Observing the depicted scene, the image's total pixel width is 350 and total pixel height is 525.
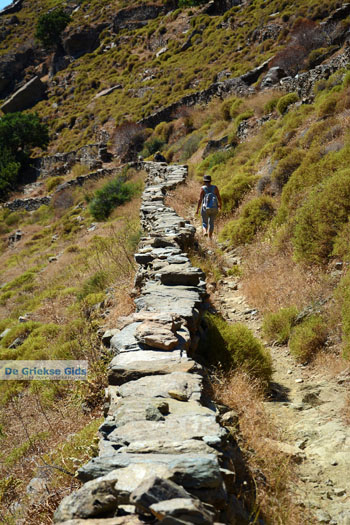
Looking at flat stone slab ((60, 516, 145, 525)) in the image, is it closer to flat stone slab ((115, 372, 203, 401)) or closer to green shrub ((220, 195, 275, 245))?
flat stone slab ((115, 372, 203, 401))

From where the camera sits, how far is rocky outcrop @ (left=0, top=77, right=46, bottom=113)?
55625mm

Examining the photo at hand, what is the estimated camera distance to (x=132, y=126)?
34188 mm

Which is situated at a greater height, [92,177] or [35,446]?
[35,446]

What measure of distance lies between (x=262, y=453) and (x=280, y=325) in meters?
2.73

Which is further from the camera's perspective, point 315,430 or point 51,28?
point 51,28

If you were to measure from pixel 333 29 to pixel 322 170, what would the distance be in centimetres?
2213

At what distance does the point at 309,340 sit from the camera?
5.15m

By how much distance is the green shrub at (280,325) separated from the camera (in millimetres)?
5718

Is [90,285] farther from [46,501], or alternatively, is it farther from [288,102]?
[288,102]

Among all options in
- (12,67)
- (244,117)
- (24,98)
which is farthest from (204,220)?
(12,67)

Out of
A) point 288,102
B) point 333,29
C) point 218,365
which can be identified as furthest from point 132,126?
point 218,365

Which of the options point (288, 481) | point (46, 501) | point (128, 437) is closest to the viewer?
point (128, 437)

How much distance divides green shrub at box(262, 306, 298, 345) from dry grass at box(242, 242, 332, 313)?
269 mm

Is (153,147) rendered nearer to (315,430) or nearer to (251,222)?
(251,222)
